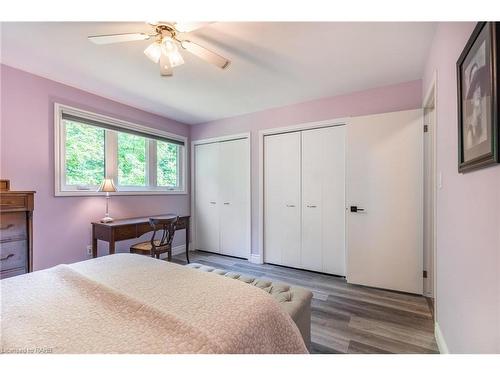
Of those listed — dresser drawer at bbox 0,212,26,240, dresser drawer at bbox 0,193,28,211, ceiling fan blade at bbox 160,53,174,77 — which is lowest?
dresser drawer at bbox 0,212,26,240

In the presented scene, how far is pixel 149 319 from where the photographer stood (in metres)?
0.88

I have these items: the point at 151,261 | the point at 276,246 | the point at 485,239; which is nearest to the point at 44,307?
the point at 151,261

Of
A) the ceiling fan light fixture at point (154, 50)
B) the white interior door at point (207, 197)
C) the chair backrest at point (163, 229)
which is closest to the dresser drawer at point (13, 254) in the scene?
the chair backrest at point (163, 229)

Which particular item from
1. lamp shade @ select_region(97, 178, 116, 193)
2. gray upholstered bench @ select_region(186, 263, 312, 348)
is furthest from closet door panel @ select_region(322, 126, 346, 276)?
lamp shade @ select_region(97, 178, 116, 193)

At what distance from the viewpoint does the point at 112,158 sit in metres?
3.16

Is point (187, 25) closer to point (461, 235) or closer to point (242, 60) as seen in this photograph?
point (242, 60)

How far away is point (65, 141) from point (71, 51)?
1.10 m

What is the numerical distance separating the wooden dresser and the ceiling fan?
4.92ft

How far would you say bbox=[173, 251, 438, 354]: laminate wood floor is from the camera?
1662mm

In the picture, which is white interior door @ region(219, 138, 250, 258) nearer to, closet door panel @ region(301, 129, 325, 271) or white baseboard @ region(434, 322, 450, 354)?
closet door panel @ region(301, 129, 325, 271)

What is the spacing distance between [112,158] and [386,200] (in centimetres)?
342
